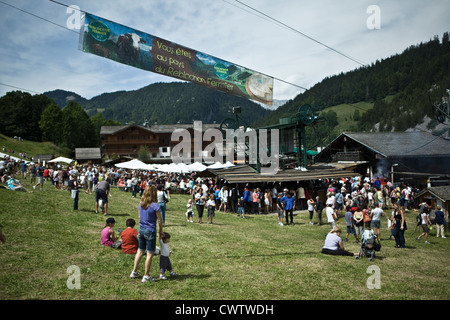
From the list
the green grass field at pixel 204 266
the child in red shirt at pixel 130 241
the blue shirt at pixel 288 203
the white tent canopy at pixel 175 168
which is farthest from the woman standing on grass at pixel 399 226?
the white tent canopy at pixel 175 168

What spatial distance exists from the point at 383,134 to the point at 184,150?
5160 centimetres

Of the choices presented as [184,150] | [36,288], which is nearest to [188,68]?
[36,288]

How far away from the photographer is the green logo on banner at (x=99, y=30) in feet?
26.9

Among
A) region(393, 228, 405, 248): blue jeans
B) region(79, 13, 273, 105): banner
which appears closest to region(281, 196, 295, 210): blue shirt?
region(393, 228, 405, 248): blue jeans

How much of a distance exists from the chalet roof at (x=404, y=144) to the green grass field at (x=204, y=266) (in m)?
24.5

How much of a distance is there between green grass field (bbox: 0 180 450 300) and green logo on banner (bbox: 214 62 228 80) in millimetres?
5411

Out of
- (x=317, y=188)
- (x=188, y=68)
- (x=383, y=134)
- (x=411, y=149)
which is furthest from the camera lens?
(x=383, y=134)

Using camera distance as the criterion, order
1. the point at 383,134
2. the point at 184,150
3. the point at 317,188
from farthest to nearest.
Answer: the point at 184,150, the point at 383,134, the point at 317,188

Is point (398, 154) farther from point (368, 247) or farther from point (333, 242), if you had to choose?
point (333, 242)

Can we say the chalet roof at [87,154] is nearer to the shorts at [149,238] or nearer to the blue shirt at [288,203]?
the blue shirt at [288,203]

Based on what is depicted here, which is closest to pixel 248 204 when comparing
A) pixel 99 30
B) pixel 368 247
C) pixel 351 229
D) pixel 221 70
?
pixel 351 229

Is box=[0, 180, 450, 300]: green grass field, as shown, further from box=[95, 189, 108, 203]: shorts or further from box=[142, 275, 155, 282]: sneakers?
box=[95, 189, 108, 203]: shorts

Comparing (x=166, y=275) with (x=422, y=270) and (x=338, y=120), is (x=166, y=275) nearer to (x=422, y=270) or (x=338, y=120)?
(x=422, y=270)
